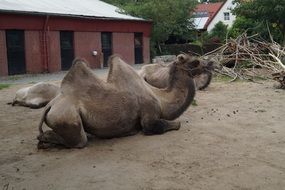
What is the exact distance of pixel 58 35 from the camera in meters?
27.5

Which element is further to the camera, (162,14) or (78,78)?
(162,14)

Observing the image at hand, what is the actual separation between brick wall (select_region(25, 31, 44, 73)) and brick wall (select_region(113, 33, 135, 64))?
7.09 meters

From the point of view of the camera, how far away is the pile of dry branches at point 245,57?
58.3 feet

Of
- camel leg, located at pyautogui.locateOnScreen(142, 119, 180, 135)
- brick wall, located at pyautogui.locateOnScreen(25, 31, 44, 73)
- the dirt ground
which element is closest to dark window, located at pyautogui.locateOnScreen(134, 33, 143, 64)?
brick wall, located at pyautogui.locateOnScreen(25, 31, 44, 73)

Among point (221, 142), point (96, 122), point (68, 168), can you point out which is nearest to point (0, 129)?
point (96, 122)

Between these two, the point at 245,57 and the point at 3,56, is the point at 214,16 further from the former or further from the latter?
the point at 245,57

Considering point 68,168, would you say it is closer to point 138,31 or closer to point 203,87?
point 203,87

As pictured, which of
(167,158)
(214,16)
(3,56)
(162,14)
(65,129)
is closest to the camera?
(167,158)

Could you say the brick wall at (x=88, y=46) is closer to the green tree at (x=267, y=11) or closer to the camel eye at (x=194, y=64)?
the green tree at (x=267, y=11)

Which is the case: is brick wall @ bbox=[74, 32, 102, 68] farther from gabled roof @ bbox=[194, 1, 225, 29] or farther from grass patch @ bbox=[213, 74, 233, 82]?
gabled roof @ bbox=[194, 1, 225, 29]

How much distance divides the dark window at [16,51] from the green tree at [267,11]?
12.0 meters

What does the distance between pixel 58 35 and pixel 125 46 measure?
23.0 ft

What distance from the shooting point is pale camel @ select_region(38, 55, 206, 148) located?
22.6ft

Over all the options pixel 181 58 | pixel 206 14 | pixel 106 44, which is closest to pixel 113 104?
pixel 181 58
